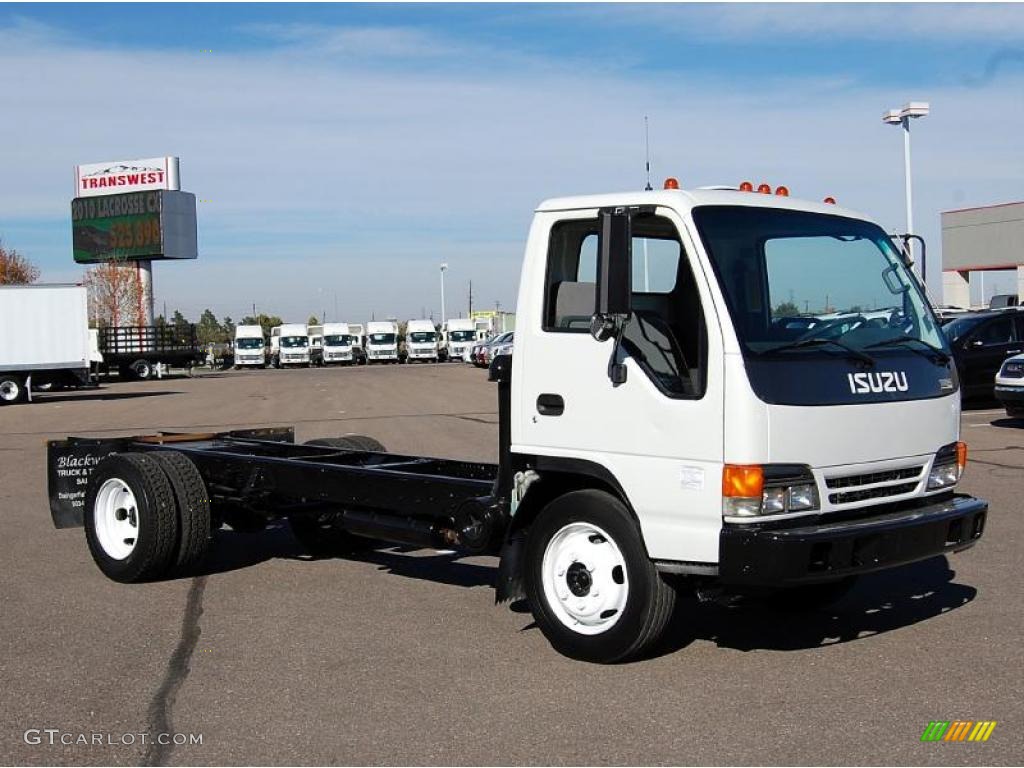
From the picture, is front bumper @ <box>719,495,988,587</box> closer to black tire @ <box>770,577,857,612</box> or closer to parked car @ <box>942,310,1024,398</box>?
black tire @ <box>770,577,857,612</box>

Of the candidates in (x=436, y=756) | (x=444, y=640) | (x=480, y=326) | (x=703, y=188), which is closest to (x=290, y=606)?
(x=444, y=640)

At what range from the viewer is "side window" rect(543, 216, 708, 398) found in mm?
5938

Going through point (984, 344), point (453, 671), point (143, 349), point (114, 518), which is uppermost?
point (984, 344)

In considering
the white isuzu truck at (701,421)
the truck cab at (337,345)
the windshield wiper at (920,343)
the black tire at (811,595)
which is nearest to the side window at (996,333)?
the black tire at (811,595)

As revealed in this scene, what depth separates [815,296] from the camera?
6320 mm

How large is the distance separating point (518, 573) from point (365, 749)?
173 centimetres

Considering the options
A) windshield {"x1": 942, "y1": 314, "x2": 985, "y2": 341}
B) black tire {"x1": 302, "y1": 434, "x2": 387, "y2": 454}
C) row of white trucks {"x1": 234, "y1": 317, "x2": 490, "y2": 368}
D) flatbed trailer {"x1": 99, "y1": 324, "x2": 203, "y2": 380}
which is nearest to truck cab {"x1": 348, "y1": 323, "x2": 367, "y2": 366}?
→ row of white trucks {"x1": 234, "y1": 317, "x2": 490, "y2": 368}

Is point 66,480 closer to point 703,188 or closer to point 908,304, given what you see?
point 703,188

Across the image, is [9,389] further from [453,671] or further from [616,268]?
[616,268]

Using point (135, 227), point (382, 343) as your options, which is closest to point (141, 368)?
point (382, 343)

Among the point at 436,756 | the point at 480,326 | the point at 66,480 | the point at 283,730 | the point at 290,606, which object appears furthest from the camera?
the point at 480,326

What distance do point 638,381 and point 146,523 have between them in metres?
3.95

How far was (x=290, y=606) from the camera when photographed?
25.5 feet

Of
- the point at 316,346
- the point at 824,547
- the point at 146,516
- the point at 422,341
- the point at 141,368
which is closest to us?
the point at 824,547
